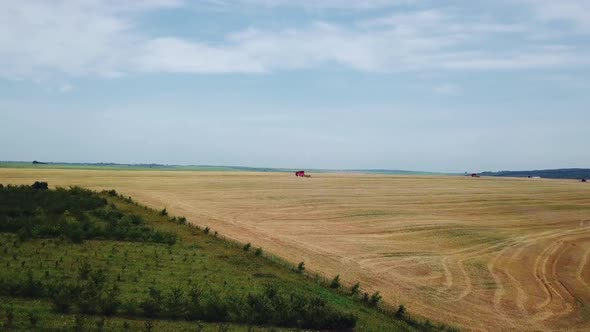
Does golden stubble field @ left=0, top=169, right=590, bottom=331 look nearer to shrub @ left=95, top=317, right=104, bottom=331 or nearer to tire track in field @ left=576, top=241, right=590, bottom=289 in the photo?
tire track in field @ left=576, top=241, right=590, bottom=289

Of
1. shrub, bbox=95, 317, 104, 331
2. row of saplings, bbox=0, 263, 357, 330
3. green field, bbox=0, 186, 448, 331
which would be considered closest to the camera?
shrub, bbox=95, 317, 104, 331

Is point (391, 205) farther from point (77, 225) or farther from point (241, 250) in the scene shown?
point (77, 225)

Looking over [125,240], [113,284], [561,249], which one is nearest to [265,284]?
[113,284]

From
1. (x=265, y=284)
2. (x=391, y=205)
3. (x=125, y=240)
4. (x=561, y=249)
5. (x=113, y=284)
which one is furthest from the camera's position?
(x=391, y=205)

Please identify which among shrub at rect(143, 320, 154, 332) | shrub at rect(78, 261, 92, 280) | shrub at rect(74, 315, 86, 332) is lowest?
shrub at rect(143, 320, 154, 332)

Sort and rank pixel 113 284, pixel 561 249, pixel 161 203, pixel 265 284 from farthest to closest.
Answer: pixel 161 203
pixel 561 249
pixel 265 284
pixel 113 284

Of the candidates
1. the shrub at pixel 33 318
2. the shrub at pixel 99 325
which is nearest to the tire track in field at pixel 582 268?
the shrub at pixel 99 325

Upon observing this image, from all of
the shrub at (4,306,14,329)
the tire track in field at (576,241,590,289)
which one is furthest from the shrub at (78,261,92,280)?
the tire track in field at (576,241,590,289)
